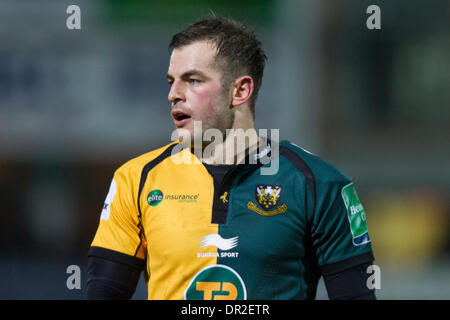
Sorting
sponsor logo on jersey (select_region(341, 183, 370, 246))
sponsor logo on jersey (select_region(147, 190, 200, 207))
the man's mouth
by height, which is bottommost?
sponsor logo on jersey (select_region(341, 183, 370, 246))

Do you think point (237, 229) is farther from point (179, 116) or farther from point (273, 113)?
point (273, 113)

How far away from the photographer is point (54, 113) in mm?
11547

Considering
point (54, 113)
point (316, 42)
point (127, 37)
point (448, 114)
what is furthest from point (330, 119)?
point (54, 113)

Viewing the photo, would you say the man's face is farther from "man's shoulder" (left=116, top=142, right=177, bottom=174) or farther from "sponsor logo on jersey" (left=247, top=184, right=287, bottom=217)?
"sponsor logo on jersey" (left=247, top=184, right=287, bottom=217)

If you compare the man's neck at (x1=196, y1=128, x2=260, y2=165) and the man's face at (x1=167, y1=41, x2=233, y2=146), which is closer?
the man's face at (x1=167, y1=41, x2=233, y2=146)

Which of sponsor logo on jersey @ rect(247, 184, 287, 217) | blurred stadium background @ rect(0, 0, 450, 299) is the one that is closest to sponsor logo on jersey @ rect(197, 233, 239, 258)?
sponsor logo on jersey @ rect(247, 184, 287, 217)

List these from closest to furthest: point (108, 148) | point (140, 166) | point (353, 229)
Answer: point (353, 229)
point (140, 166)
point (108, 148)

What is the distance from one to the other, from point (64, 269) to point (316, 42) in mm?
6768

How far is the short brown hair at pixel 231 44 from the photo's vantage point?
342 centimetres

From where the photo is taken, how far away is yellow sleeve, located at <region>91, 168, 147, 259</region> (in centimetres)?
324

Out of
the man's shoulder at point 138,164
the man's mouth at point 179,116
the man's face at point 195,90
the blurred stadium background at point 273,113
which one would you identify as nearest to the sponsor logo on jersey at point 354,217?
the man's face at point 195,90

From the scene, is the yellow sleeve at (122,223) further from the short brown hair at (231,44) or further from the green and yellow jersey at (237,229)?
the short brown hair at (231,44)

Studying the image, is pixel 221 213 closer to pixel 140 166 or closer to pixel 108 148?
pixel 140 166

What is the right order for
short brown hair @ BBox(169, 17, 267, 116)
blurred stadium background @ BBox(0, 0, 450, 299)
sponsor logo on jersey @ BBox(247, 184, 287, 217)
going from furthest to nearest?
blurred stadium background @ BBox(0, 0, 450, 299), short brown hair @ BBox(169, 17, 267, 116), sponsor logo on jersey @ BBox(247, 184, 287, 217)
